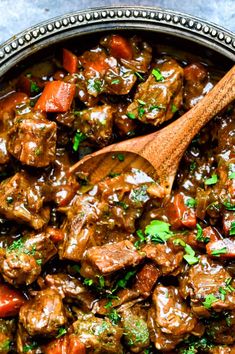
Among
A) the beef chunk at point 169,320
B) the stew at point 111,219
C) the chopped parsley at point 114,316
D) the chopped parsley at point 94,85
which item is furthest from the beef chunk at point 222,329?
the chopped parsley at point 94,85

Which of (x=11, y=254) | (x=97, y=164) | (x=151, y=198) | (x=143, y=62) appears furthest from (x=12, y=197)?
(x=143, y=62)

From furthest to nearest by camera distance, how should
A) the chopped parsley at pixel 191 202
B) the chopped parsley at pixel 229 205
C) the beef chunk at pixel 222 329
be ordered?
the chopped parsley at pixel 191 202 → the beef chunk at pixel 222 329 → the chopped parsley at pixel 229 205

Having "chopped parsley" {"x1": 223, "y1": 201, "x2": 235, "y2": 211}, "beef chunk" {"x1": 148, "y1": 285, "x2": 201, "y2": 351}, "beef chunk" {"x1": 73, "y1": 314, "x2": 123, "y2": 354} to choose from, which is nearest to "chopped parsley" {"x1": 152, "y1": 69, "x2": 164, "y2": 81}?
"chopped parsley" {"x1": 223, "y1": 201, "x2": 235, "y2": 211}

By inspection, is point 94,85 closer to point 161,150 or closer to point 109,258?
point 161,150

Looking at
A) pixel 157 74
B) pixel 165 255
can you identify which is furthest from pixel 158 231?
pixel 157 74

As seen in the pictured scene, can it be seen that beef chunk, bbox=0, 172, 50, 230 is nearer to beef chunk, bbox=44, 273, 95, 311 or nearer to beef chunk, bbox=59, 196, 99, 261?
beef chunk, bbox=59, 196, 99, 261

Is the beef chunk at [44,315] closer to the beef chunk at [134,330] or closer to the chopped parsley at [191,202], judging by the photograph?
the beef chunk at [134,330]

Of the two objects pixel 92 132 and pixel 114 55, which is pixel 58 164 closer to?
pixel 92 132
